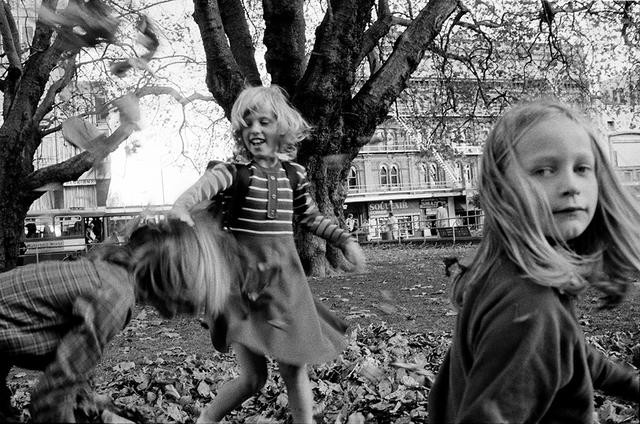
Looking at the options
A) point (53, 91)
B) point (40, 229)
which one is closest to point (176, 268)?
point (53, 91)

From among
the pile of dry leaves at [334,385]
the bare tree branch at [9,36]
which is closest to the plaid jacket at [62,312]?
the pile of dry leaves at [334,385]

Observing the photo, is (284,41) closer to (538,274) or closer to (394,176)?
(538,274)

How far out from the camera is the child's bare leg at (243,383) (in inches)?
114

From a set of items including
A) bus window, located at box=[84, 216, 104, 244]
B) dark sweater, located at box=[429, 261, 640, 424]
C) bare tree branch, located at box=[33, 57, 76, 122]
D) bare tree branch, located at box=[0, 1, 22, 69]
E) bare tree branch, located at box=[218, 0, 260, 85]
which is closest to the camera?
dark sweater, located at box=[429, 261, 640, 424]

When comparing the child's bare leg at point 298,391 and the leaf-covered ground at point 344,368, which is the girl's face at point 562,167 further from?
the child's bare leg at point 298,391

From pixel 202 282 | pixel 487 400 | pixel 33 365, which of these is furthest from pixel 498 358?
pixel 33 365

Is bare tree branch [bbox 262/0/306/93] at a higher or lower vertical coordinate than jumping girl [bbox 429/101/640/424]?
higher

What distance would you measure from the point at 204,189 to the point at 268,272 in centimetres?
45

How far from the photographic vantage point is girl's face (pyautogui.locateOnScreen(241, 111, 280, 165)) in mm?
3143

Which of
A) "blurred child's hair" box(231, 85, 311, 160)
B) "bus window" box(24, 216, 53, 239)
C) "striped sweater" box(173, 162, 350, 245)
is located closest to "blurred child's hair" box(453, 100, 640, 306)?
"striped sweater" box(173, 162, 350, 245)

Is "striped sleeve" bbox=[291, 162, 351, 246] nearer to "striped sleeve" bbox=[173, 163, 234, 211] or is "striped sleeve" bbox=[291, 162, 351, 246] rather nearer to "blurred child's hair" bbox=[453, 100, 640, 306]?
"striped sleeve" bbox=[173, 163, 234, 211]

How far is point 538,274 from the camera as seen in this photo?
4.38ft

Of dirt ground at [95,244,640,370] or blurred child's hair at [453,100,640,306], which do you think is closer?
blurred child's hair at [453,100,640,306]

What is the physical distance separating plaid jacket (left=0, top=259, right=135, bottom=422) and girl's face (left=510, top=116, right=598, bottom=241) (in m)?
1.25
